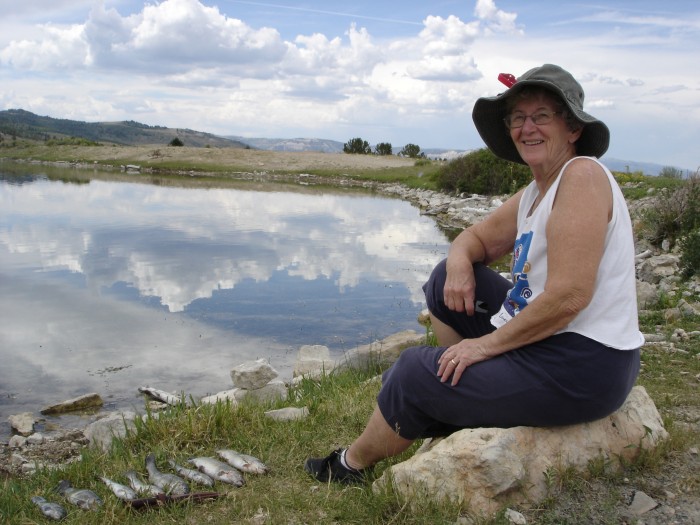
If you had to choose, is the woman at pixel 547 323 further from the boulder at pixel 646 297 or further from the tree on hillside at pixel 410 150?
the tree on hillside at pixel 410 150

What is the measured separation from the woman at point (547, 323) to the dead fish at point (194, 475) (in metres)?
0.57

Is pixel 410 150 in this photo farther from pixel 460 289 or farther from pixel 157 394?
pixel 460 289

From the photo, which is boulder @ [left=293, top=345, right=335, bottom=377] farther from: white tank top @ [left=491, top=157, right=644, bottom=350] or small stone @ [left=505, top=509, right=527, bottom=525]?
white tank top @ [left=491, top=157, right=644, bottom=350]

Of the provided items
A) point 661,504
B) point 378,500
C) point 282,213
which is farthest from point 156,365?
point 282,213

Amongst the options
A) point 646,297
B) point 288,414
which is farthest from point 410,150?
point 288,414

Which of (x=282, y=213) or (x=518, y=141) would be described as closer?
(x=518, y=141)

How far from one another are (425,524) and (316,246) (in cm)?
1479

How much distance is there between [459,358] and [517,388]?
263 mm

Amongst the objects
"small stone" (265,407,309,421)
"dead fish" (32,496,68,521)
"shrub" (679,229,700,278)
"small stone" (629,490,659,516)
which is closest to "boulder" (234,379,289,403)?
"small stone" (265,407,309,421)

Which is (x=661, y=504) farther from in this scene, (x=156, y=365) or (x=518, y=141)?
(x=156, y=365)

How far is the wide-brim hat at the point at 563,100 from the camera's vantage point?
291cm

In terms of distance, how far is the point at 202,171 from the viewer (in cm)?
5250

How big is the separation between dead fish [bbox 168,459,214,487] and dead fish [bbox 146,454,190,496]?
2.1 inches

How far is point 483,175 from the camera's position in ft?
94.5
